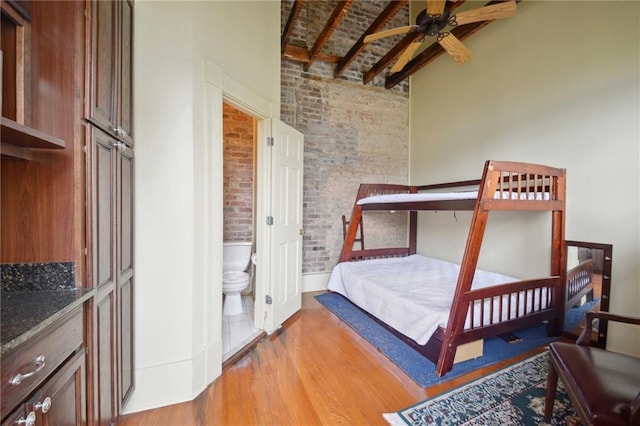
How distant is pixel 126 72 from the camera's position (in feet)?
4.69

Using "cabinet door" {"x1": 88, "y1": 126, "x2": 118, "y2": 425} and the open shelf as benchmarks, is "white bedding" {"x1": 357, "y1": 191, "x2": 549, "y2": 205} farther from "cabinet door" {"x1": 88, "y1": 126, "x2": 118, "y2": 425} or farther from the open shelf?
the open shelf

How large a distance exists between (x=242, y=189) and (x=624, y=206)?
387 cm

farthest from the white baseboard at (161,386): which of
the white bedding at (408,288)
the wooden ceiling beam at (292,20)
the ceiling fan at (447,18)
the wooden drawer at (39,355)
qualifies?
the wooden ceiling beam at (292,20)

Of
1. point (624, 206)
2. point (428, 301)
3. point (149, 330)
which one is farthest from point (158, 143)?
point (624, 206)

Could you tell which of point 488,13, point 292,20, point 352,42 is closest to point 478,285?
point 488,13

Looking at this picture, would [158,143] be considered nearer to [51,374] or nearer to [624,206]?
[51,374]

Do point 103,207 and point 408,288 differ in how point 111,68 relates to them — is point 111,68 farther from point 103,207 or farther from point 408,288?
point 408,288

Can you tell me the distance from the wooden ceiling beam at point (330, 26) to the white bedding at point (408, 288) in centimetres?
284

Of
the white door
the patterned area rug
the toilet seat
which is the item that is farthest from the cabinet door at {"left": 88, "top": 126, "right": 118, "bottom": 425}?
the toilet seat

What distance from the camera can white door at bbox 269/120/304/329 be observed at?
8.20 feet

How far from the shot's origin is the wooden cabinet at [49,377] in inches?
26.4

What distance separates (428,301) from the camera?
232 cm

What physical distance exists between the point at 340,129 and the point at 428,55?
148cm

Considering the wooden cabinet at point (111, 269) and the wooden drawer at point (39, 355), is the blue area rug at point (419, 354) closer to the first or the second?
the wooden cabinet at point (111, 269)
